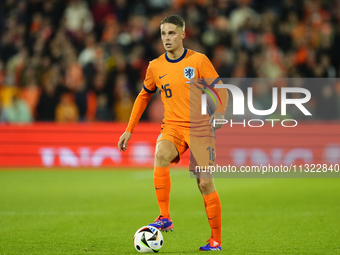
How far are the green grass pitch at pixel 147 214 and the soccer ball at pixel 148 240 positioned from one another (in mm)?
202

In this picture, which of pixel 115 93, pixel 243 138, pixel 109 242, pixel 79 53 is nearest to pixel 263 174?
pixel 243 138

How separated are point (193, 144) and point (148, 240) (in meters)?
0.96

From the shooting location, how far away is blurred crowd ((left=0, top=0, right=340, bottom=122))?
1360cm

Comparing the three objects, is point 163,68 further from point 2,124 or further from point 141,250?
point 2,124

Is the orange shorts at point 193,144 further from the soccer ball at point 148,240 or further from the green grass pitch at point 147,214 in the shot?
the green grass pitch at point 147,214

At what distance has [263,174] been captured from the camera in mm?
12875

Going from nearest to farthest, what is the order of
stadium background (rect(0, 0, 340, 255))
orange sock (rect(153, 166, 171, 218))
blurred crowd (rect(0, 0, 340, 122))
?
orange sock (rect(153, 166, 171, 218)) < stadium background (rect(0, 0, 340, 255)) < blurred crowd (rect(0, 0, 340, 122))

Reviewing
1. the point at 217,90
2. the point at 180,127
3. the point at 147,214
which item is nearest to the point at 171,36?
the point at 217,90

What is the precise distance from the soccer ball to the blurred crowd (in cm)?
833

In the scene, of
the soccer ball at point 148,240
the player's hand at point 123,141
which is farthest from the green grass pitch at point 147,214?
the player's hand at point 123,141

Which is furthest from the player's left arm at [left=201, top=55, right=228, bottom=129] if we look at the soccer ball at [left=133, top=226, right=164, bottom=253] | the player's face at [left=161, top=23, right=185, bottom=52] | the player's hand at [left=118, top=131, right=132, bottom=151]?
the soccer ball at [left=133, top=226, right=164, bottom=253]

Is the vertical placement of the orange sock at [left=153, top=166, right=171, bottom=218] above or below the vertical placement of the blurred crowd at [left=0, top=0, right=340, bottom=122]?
below

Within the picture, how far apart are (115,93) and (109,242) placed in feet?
27.8

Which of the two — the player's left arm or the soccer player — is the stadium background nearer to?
the soccer player
